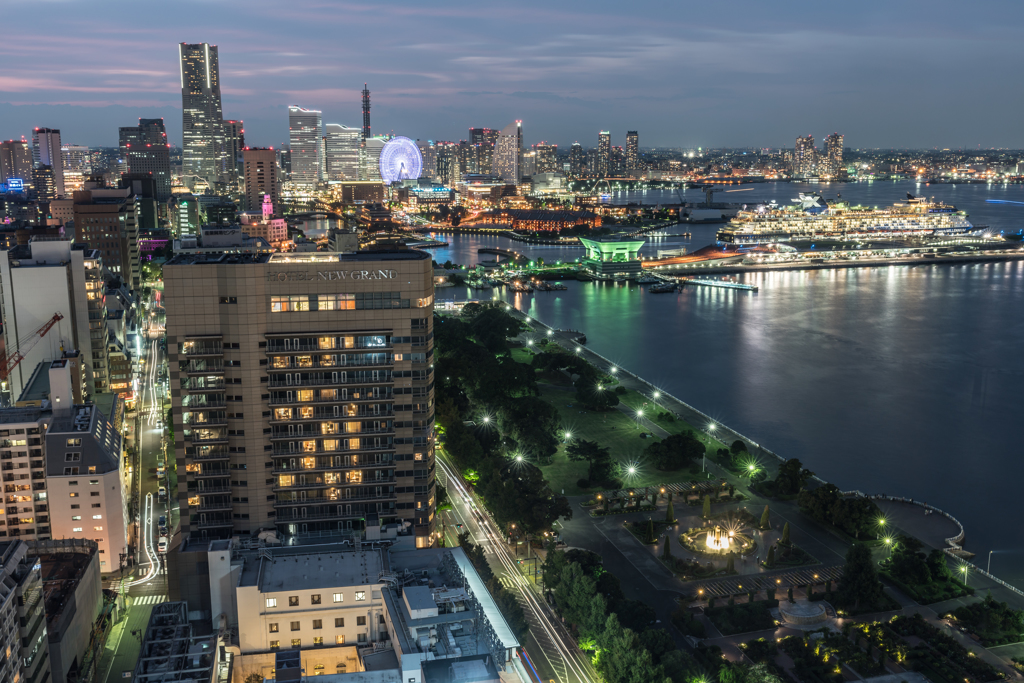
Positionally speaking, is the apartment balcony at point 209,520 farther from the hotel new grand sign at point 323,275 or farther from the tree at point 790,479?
the tree at point 790,479

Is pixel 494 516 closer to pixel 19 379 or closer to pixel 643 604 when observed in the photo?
pixel 643 604

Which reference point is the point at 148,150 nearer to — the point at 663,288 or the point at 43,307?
the point at 663,288

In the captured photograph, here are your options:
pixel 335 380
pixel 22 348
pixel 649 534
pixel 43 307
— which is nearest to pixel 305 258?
pixel 335 380

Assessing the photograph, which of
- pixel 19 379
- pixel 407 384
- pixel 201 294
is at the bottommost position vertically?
pixel 19 379

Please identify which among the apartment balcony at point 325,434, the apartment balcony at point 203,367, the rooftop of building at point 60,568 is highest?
the apartment balcony at point 203,367

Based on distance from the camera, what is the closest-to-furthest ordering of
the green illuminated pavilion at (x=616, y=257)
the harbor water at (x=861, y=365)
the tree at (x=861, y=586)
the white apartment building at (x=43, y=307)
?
the tree at (x=861, y=586) < the harbor water at (x=861, y=365) < the white apartment building at (x=43, y=307) < the green illuminated pavilion at (x=616, y=257)

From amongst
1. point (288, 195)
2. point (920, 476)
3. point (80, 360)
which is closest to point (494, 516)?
point (920, 476)

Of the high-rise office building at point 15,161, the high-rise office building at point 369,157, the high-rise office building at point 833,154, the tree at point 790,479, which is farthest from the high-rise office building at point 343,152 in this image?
the tree at point 790,479
